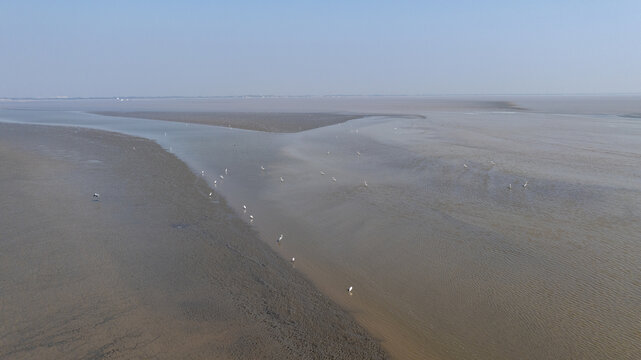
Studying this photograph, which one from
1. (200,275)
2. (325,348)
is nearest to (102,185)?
(200,275)

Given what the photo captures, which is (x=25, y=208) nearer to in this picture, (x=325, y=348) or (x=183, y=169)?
(x=183, y=169)

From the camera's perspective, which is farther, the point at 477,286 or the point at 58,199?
the point at 58,199

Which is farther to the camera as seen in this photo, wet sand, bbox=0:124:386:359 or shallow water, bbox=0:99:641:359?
shallow water, bbox=0:99:641:359

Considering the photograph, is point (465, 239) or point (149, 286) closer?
point (149, 286)

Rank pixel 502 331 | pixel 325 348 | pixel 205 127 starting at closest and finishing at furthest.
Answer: pixel 325 348, pixel 502 331, pixel 205 127
